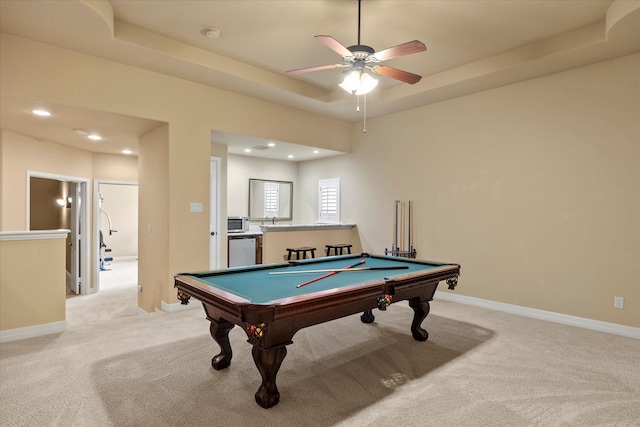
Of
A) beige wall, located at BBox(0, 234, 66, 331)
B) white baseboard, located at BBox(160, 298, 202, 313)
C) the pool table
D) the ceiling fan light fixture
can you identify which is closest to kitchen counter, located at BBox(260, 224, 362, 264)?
white baseboard, located at BBox(160, 298, 202, 313)

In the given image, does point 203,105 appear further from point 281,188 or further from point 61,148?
point 281,188

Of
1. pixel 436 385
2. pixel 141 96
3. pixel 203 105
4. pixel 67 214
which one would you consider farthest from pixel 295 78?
pixel 67 214

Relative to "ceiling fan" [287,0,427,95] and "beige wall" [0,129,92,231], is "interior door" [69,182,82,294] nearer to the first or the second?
"beige wall" [0,129,92,231]

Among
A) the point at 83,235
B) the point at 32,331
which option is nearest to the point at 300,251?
the point at 32,331

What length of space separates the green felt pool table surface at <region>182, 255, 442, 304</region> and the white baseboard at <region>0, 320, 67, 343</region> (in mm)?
1832

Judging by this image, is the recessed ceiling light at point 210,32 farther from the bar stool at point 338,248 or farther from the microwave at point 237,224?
the bar stool at point 338,248

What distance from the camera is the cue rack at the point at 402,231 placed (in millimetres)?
5469

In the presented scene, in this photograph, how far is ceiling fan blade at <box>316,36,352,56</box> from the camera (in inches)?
99.9

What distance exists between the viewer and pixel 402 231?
562cm

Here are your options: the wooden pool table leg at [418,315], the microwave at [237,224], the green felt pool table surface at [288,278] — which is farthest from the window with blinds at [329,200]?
the wooden pool table leg at [418,315]

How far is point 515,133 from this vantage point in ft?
14.4

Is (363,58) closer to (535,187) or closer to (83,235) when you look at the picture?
(535,187)

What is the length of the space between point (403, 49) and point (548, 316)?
344 cm

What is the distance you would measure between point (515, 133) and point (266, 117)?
3273mm
